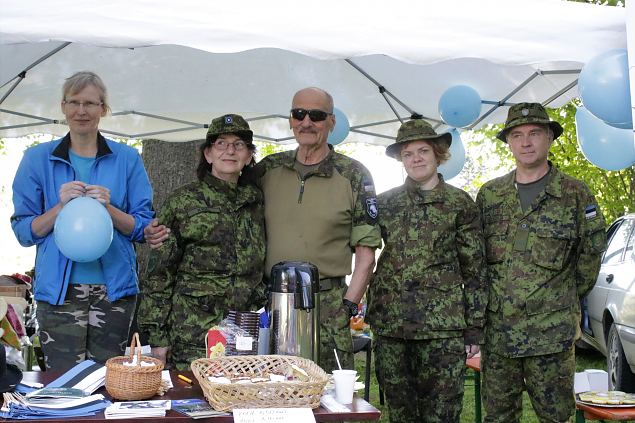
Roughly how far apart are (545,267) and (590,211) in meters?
0.35

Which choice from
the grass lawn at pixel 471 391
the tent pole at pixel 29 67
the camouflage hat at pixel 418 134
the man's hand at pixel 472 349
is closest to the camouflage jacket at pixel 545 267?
the man's hand at pixel 472 349

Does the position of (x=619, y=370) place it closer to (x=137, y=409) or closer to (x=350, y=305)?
(x=350, y=305)

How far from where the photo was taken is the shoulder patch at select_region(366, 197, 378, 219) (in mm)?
3672

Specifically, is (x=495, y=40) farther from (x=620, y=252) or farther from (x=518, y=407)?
(x=620, y=252)

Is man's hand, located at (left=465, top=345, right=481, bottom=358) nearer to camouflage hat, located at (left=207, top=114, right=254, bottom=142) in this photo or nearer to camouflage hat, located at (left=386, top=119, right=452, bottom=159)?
camouflage hat, located at (left=386, top=119, right=452, bottom=159)

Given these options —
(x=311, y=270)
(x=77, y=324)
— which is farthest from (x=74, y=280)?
(x=311, y=270)

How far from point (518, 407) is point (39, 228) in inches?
95.7

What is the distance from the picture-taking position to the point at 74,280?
11.2ft

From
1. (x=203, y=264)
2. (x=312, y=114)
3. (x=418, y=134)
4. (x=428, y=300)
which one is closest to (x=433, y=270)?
(x=428, y=300)

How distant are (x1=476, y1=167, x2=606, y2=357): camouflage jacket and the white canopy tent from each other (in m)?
0.73

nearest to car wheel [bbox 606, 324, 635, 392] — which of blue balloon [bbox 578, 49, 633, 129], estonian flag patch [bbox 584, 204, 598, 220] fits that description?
estonian flag patch [bbox 584, 204, 598, 220]

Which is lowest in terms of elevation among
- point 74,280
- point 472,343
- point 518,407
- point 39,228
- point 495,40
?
point 518,407

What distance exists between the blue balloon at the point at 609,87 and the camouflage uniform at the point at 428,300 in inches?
33.4

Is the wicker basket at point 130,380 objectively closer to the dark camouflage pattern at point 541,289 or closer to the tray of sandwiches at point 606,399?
the dark camouflage pattern at point 541,289
